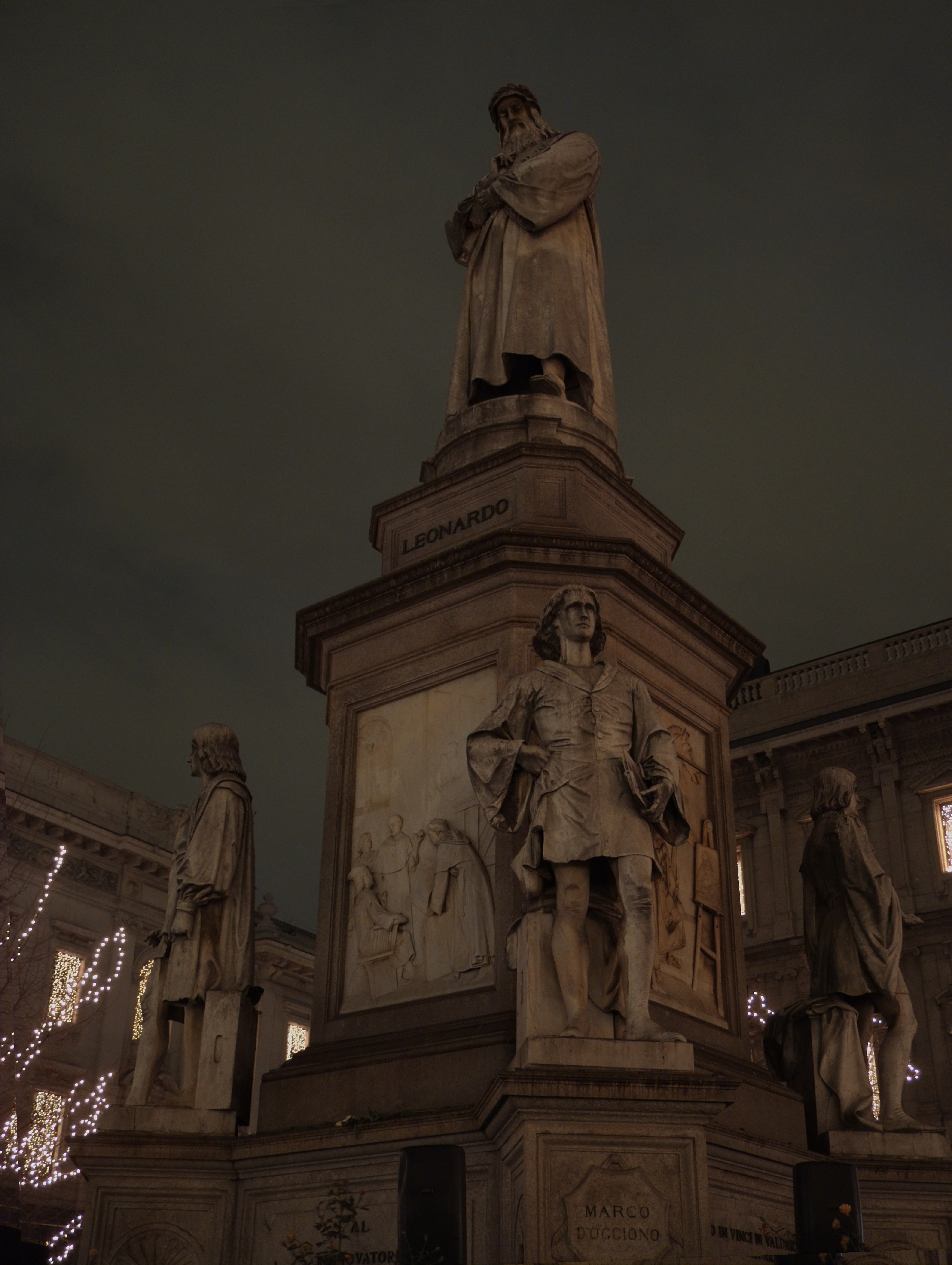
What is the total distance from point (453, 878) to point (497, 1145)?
2.19 m

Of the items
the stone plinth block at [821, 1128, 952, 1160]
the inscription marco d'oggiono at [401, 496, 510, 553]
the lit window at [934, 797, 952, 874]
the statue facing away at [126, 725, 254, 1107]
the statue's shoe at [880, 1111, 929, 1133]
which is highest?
the lit window at [934, 797, 952, 874]

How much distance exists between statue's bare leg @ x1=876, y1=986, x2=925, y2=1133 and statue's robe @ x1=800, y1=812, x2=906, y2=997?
13 cm

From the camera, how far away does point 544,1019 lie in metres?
7.59

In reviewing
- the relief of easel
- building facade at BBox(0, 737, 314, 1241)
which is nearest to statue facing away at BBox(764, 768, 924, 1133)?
the relief of easel

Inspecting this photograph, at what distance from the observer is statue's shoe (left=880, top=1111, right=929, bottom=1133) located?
9.57m

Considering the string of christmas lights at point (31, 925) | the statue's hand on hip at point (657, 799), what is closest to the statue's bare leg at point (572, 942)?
the statue's hand on hip at point (657, 799)

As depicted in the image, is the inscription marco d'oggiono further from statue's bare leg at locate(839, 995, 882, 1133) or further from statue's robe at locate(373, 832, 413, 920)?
statue's bare leg at locate(839, 995, 882, 1133)

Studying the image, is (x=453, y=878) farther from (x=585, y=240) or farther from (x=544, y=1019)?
(x=585, y=240)

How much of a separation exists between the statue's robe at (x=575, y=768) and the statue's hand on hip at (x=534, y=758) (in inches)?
1.2

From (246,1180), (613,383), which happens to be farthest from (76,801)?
(246,1180)

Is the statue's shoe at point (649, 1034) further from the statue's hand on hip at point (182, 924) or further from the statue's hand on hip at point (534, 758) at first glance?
the statue's hand on hip at point (182, 924)

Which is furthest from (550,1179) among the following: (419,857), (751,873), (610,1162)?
(751,873)

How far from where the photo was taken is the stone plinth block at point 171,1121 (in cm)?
917

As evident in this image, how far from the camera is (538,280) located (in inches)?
510
